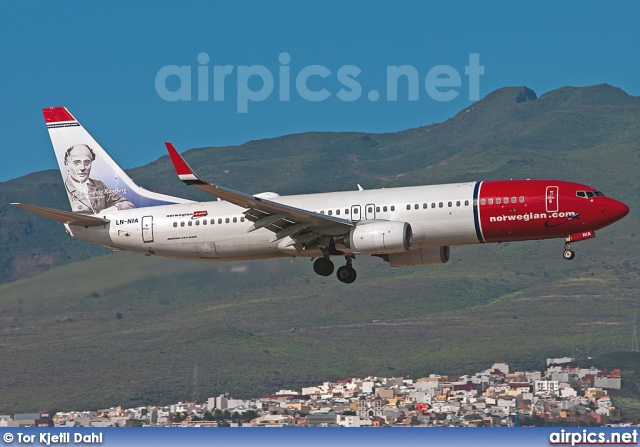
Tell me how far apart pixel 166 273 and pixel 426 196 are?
112290mm

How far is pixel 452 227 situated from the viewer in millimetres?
58156

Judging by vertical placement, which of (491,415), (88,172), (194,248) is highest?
(88,172)

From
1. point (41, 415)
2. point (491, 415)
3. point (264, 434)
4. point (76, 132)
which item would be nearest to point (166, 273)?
point (41, 415)

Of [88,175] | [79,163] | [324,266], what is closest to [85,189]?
[88,175]

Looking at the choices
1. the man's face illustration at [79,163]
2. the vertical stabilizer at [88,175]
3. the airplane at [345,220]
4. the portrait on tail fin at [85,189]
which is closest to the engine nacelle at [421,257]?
the airplane at [345,220]

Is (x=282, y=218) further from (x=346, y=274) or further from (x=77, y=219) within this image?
(x=77, y=219)

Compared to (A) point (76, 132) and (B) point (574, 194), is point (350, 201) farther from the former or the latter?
(A) point (76, 132)

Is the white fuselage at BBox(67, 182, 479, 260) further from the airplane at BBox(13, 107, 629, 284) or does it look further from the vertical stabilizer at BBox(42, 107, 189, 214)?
the vertical stabilizer at BBox(42, 107, 189, 214)

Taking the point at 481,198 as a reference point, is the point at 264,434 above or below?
below

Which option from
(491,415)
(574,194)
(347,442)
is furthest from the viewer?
(491,415)

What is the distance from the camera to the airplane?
57688 millimetres

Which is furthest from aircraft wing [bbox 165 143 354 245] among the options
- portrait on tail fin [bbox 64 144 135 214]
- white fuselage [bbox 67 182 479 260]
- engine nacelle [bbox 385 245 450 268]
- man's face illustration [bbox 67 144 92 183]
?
man's face illustration [bbox 67 144 92 183]

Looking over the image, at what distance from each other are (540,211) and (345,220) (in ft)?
29.7

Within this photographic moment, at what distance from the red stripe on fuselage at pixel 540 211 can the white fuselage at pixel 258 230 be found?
981 millimetres
